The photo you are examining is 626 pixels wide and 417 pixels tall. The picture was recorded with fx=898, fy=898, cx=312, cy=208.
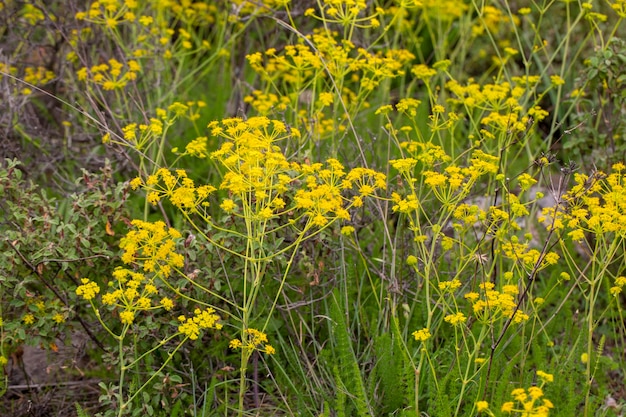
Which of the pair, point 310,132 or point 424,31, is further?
point 424,31

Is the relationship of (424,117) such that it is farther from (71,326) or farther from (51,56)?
(71,326)

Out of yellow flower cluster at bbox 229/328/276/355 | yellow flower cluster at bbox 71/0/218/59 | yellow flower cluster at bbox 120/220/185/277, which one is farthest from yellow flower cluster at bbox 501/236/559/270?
yellow flower cluster at bbox 71/0/218/59

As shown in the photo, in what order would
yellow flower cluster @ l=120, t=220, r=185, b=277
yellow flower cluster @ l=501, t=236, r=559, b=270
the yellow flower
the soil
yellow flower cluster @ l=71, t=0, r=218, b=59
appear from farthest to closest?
yellow flower cluster @ l=71, t=0, r=218, b=59 < the soil < the yellow flower < yellow flower cluster @ l=501, t=236, r=559, b=270 < yellow flower cluster @ l=120, t=220, r=185, b=277

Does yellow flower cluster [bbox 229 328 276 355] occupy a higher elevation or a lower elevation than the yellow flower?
higher

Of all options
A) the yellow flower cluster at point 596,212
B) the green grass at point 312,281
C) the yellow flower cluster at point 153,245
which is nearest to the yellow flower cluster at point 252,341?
the green grass at point 312,281

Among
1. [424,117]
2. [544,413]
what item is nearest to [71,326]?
[544,413]

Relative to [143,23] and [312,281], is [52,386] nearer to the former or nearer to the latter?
[312,281]

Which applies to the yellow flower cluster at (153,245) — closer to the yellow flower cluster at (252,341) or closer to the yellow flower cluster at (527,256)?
the yellow flower cluster at (252,341)

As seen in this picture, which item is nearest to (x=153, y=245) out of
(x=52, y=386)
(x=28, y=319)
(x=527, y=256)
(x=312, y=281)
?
(x=28, y=319)

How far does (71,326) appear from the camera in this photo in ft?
10.2

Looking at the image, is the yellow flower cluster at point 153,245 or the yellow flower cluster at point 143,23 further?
the yellow flower cluster at point 143,23

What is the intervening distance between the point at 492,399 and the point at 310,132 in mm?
1392

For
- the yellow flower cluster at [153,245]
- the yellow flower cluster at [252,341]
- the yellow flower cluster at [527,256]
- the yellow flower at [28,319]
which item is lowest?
the yellow flower at [28,319]

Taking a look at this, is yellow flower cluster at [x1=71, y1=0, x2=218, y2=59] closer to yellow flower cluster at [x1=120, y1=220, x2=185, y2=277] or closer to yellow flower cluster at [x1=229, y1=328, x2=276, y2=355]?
yellow flower cluster at [x1=120, y1=220, x2=185, y2=277]
